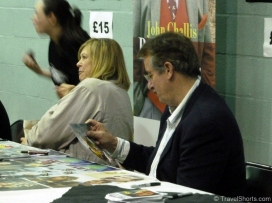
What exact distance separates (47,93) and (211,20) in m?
2.22

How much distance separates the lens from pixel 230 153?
2559 millimetres

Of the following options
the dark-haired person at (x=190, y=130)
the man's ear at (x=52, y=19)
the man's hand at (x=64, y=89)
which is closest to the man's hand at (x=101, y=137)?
the dark-haired person at (x=190, y=130)

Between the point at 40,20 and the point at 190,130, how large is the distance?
2908 mm

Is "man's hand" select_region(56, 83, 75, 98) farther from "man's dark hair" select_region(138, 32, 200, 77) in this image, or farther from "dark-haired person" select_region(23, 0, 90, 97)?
"man's dark hair" select_region(138, 32, 200, 77)

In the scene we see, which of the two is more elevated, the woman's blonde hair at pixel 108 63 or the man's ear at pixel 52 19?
the man's ear at pixel 52 19

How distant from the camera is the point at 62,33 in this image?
16.3 feet

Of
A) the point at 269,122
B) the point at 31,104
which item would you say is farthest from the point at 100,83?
the point at 31,104

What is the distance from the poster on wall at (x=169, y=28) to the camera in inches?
145

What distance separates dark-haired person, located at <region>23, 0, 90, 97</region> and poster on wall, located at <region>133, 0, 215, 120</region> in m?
0.79

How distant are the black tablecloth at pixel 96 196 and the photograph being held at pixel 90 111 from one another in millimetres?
1372

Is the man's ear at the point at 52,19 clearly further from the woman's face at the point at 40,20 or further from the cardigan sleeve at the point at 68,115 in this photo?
the cardigan sleeve at the point at 68,115

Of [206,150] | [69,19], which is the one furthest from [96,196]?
[69,19]

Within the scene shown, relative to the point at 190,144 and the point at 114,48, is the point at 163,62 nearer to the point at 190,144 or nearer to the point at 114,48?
the point at 190,144

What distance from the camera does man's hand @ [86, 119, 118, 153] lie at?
3020 mm
